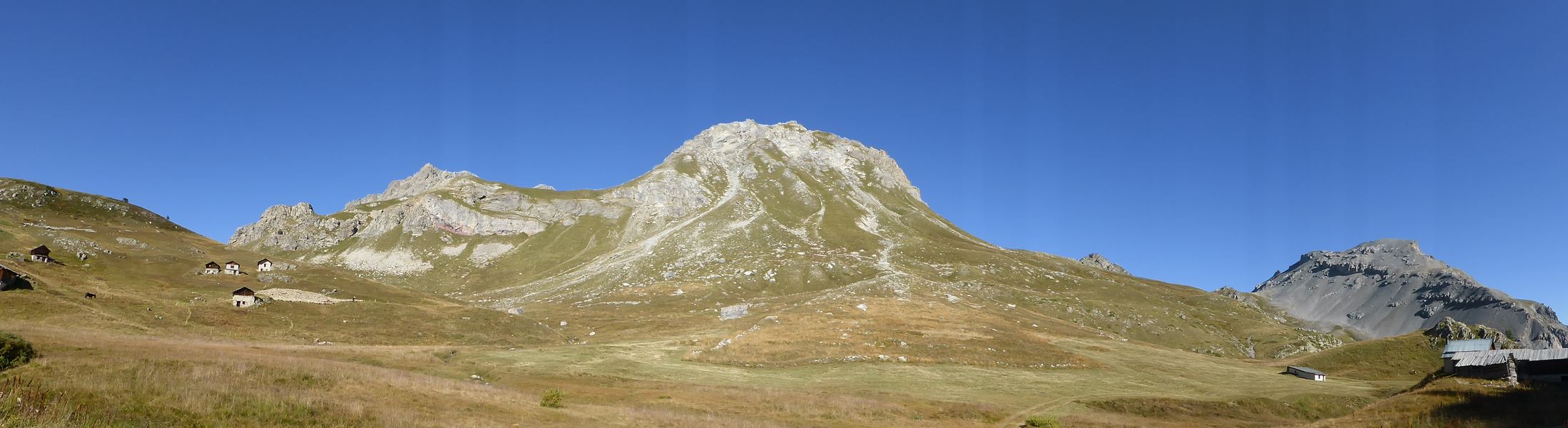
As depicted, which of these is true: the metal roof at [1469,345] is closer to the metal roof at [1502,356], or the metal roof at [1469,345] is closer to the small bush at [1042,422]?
the metal roof at [1502,356]

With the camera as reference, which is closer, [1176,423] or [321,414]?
[321,414]

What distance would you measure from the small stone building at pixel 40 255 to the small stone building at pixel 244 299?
36118 mm

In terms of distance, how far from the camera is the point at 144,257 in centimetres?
11025

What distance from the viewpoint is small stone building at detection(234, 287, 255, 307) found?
78.3 m

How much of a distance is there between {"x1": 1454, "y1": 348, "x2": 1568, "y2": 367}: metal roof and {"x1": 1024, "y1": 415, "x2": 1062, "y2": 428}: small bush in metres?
38.3

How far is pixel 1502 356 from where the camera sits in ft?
162

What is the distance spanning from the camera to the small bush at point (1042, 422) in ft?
129

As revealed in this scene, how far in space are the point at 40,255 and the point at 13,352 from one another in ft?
335

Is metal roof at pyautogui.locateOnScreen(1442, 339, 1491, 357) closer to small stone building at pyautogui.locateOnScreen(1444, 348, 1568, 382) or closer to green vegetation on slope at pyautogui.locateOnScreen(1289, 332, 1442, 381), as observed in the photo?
green vegetation on slope at pyautogui.locateOnScreen(1289, 332, 1442, 381)

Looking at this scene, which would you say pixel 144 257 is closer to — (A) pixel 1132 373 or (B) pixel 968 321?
(B) pixel 968 321

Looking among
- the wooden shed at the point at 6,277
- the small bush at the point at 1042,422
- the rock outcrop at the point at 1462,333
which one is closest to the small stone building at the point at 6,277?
the wooden shed at the point at 6,277

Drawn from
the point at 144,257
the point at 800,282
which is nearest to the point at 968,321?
the point at 800,282

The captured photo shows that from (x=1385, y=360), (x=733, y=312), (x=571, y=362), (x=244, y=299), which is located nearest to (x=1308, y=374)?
(x=1385, y=360)

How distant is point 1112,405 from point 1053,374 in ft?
53.5
